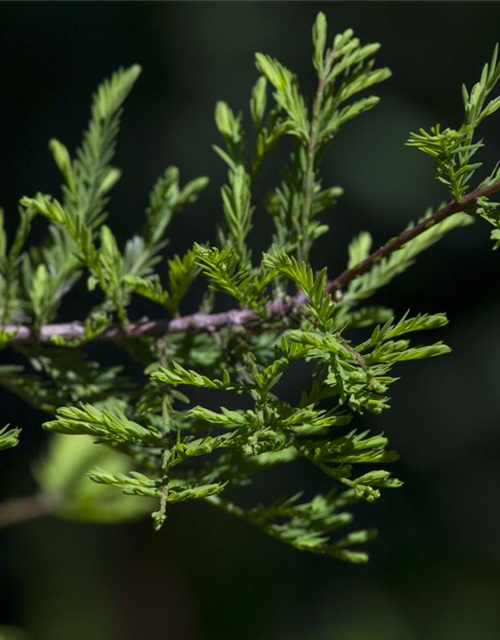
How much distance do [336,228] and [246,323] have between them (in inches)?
53.7

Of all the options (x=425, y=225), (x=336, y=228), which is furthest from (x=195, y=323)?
(x=336, y=228)

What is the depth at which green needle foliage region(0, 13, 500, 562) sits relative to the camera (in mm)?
328

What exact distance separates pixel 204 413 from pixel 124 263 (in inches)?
7.9

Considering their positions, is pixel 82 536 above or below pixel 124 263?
below

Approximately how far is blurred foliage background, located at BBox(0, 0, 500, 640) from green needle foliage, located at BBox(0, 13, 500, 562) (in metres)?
1.27

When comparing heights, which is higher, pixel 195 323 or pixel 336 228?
pixel 195 323

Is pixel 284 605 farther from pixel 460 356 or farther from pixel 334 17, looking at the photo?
pixel 334 17

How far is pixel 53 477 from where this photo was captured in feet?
2.55

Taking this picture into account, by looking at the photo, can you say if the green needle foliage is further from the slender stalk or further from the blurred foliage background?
the blurred foliage background

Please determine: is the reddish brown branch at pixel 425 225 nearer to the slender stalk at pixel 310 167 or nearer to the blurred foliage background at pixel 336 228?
the slender stalk at pixel 310 167

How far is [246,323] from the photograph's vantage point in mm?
447

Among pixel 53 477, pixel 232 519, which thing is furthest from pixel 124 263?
pixel 232 519

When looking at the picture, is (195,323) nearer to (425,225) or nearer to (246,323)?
(246,323)

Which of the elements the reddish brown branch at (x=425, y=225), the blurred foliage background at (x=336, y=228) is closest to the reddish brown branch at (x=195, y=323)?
the reddish brown branch at (x=425, y=225)
